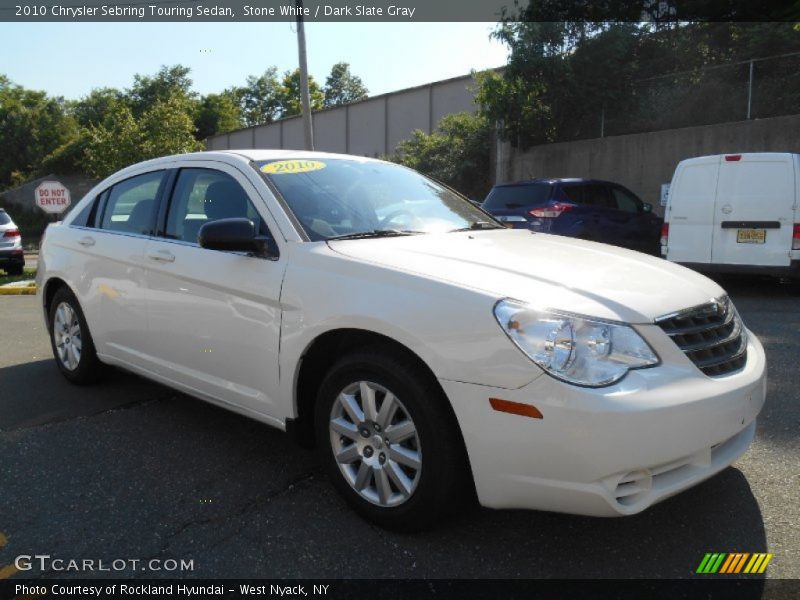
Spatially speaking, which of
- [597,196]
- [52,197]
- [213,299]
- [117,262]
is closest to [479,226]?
[213,299]

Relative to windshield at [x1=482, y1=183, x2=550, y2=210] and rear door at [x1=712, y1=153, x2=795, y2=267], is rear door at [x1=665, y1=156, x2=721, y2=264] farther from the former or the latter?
windshield at [x1=482, y1=183, x2=550, y2=210]

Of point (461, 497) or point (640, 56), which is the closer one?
point (461, 497)

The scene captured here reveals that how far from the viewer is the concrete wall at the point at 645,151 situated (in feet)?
45.5

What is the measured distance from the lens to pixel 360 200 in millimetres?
3691

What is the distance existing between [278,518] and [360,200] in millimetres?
1689

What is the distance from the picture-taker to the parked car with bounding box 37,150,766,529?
239 cm

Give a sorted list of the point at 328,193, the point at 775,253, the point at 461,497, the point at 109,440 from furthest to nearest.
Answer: the point at 775,253 → the point at 109,440 → the point at 328,193 → the point at 461,497

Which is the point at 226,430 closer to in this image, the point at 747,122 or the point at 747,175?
the point at 747,175

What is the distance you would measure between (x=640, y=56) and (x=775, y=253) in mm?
9894

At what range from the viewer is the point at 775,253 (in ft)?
27.6

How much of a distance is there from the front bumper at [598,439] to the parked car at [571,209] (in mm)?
7830

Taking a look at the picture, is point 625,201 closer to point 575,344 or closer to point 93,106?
point 575,344

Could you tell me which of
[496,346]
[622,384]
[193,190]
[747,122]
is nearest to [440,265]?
[496,346]

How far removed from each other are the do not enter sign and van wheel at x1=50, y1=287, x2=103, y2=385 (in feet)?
32.7
